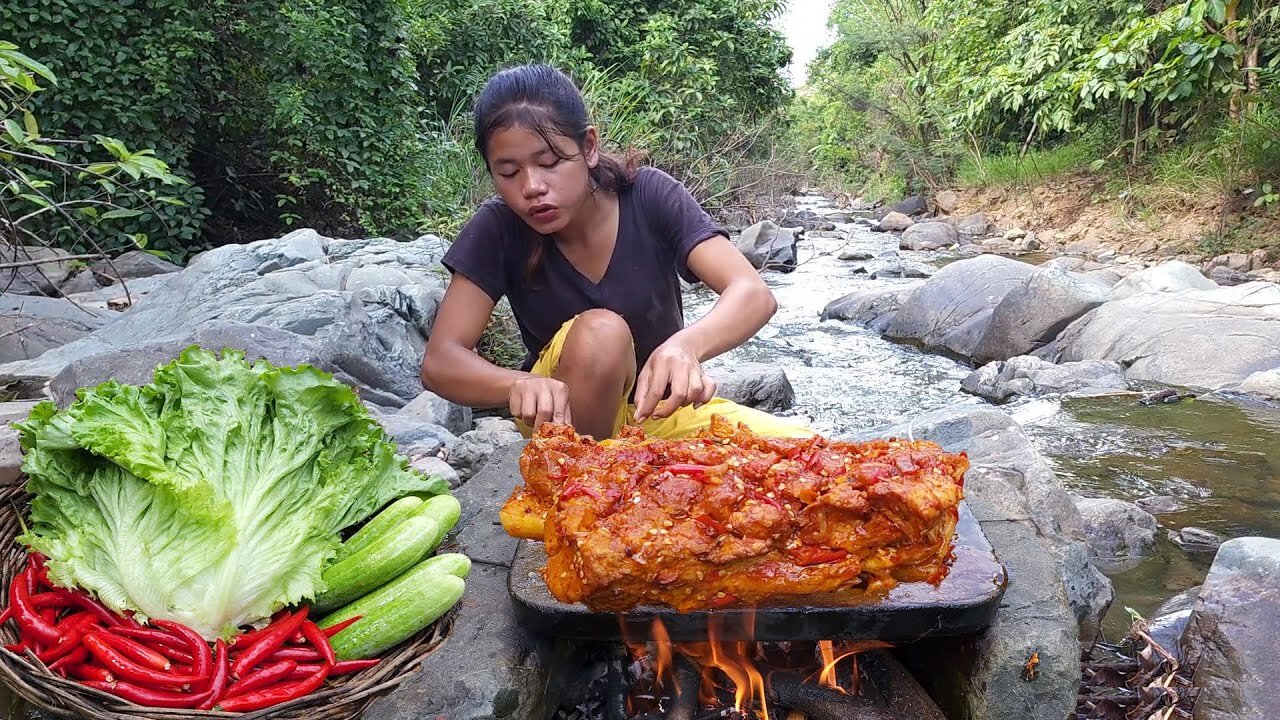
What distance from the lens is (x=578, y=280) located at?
3727mm

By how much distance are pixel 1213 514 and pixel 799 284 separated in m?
10.6

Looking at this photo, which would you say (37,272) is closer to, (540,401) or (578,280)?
(578,280)

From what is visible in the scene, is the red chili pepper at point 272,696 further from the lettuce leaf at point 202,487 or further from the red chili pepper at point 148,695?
the lettuce leaf at point 202,487

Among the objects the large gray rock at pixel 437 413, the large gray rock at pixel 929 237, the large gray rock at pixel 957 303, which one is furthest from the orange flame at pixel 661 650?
the large gray rock at pixel 929 237

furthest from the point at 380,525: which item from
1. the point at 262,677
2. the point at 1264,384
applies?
the point at 1264,384

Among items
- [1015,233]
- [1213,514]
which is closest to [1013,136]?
[1015,233]

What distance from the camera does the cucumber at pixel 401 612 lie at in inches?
90.7

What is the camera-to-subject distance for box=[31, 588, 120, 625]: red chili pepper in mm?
2299

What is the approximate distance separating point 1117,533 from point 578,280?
355cm

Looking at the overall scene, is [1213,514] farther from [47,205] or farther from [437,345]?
[47,205]

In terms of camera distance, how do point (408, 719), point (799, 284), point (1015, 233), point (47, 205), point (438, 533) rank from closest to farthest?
point (408, 719) → point (438, 533) → point (47, 205) → point (799, 284) → point (1015, 233)

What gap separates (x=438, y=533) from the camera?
8.64ft

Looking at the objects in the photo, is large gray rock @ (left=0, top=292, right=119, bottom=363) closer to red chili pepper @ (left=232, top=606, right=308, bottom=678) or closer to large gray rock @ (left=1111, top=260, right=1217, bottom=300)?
red chili pepper @ (left=232, top=606, right=308, bottom=678)

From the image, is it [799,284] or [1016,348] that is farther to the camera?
[799,284]
